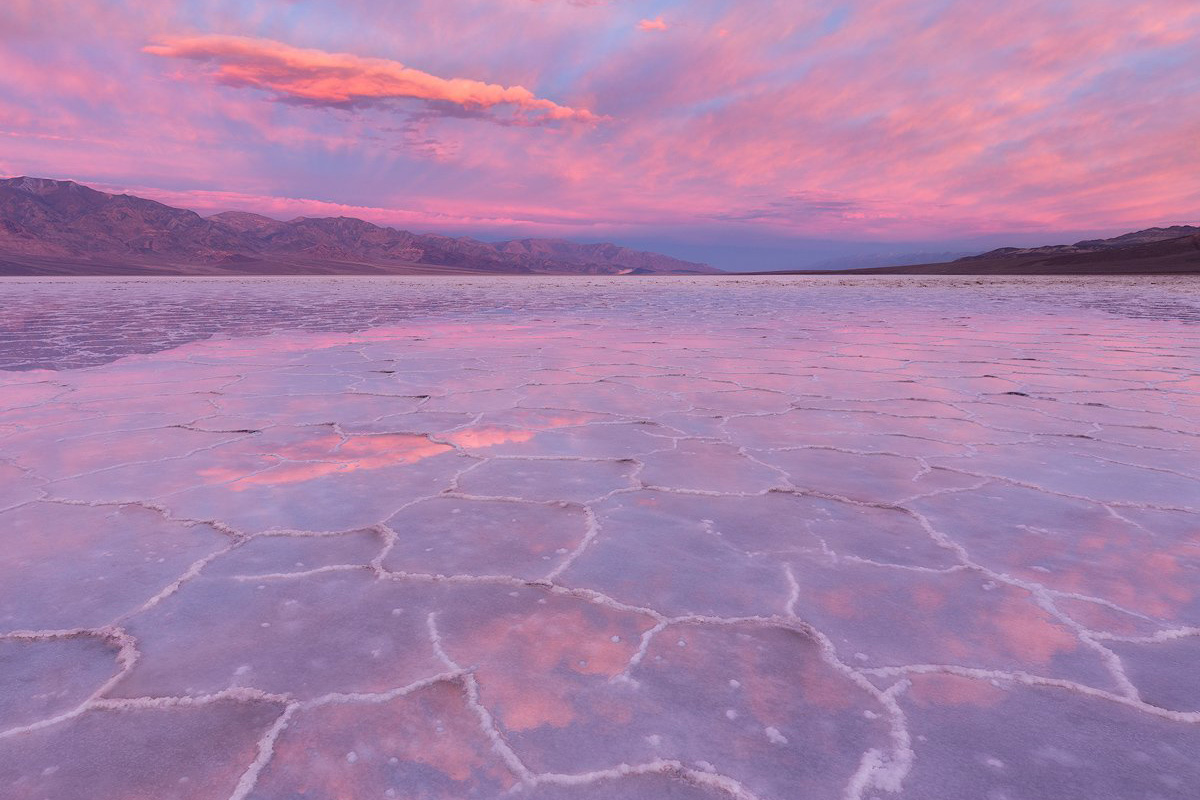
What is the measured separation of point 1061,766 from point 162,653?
51.3 inches

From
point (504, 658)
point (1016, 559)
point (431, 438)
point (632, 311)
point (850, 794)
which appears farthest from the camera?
point (632, 311)

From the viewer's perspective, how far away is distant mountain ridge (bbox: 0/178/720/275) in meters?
82.6

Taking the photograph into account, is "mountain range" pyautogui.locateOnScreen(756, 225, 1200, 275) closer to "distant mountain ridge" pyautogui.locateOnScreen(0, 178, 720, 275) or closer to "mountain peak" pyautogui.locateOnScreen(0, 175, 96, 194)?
"distant mountain ridge" pyautogui.locateOnScreen(0, 178, 720, 275)

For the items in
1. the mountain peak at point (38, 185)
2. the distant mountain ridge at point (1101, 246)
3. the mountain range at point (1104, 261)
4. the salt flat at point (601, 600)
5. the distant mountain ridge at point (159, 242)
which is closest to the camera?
the salt flat at point (601, 600)

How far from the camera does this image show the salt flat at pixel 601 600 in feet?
2.71

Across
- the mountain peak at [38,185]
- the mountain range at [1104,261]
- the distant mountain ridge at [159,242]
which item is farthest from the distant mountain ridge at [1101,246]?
the mountain peak at [38,185]

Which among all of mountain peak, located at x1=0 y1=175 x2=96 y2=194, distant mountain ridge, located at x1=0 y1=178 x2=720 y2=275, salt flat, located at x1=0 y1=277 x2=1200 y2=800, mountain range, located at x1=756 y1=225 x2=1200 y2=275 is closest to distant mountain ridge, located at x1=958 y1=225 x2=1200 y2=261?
mountain range, located at x1=756 y1=225 x2=1200 y2=275

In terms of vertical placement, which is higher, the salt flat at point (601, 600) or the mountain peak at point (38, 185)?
the mountain peak at point (38, 185)

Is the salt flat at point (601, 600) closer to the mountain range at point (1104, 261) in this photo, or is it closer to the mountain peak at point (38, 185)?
the mountain range at point (1104, 261)

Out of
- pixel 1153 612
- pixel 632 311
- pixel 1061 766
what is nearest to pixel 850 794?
pixel 1061 766

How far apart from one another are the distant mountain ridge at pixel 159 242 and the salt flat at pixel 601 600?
83810 mm

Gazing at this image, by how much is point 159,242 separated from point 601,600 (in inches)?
4655

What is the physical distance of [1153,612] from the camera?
1.16 metres

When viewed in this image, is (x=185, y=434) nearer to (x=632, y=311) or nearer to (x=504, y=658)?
(x=504, y=658)
